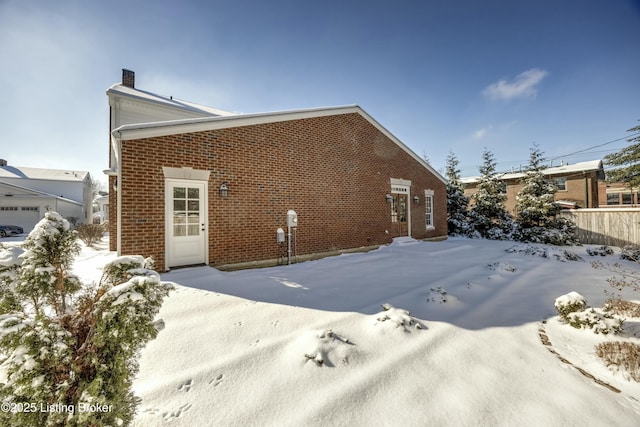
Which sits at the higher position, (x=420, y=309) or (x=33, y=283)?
(x=33, y=283)

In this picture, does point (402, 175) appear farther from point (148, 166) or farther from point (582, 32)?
point (148, 166)

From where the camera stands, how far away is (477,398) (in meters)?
2.30

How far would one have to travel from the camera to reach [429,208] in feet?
45.2

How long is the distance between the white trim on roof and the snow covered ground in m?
3.21

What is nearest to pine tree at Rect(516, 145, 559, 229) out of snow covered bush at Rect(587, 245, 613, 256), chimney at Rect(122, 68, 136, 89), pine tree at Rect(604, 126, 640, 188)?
pine tree at Rect(604, 126, 640, 188)

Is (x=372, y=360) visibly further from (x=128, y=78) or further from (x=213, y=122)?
(x=128, y=78)

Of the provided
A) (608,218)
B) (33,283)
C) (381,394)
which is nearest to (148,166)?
(33,283)

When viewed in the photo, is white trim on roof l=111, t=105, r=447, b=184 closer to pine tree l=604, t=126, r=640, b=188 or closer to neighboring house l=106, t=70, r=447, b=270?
neighboring house l=106, t=70, r=447, b=270

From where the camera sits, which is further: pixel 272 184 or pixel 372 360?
pixel 272 184

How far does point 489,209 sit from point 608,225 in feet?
16.6

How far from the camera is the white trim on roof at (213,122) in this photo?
17.6ft

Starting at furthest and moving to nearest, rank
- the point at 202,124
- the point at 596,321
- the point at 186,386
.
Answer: the point at 202,124, the point at 596,321, the point at 186,386

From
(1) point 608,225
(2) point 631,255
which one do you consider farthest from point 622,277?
(1) point 608,225

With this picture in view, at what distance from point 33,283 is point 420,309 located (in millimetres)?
4716
